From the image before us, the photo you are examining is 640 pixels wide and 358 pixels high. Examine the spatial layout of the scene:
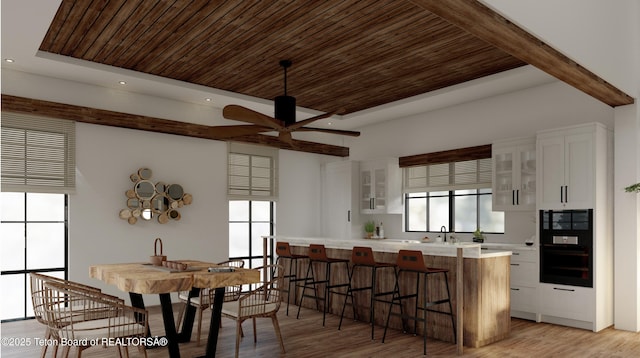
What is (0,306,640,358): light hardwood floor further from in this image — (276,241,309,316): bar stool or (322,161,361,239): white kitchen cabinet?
(322,161,361,239): white kitchen cabinet

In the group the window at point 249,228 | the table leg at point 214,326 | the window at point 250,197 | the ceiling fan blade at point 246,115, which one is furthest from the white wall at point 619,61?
the window at point 249,228

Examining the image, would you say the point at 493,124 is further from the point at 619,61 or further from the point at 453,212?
the point at 619,61

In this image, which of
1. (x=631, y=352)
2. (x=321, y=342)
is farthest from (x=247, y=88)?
(x=631, y=352)

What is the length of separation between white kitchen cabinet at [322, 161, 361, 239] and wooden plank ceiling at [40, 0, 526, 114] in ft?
7.81

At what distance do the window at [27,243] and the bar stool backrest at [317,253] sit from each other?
3432mm

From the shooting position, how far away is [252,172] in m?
8.65

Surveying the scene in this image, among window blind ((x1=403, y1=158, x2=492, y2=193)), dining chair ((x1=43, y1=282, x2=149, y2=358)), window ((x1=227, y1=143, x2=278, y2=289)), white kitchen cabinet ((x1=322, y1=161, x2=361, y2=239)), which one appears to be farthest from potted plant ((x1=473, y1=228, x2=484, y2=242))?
dining chair ((x1=43, y1=282, x2=149, y2=358))

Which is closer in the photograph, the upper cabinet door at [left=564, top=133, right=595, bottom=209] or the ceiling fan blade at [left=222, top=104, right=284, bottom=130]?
the ceiling fan blade at [left=222, top=104, right=284, bottom=130]

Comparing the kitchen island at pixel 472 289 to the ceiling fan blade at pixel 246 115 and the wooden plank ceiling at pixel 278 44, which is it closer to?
the ceiling fan blade at pixel 246 115

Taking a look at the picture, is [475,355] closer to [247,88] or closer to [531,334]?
[531,334]

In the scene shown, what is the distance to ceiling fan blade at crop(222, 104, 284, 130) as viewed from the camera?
483 cm

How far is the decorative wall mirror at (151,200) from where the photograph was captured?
23.1ft

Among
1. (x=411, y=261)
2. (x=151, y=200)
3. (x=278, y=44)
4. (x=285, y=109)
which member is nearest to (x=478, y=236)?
(x=411, y=261)

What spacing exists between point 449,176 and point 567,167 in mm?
2209
